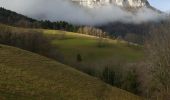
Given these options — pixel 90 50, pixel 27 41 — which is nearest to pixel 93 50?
pixel 90 50

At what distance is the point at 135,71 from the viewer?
89562 mm

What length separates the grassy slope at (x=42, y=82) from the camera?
44772 mm

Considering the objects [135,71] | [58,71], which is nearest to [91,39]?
[135,71]

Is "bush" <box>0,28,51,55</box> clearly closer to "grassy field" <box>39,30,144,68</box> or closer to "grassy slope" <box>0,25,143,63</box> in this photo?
"grassy field" <box>39,30,144,68</box>

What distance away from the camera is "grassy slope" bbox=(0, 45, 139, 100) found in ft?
147

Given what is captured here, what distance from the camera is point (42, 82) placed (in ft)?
165

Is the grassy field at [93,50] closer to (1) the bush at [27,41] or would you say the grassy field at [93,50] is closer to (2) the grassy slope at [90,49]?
(2) the grassy slope at [90,49]

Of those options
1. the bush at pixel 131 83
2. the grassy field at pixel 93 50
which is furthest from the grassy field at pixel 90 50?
the bush at pixel 131 83

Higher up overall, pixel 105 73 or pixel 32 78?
pixel 32 78

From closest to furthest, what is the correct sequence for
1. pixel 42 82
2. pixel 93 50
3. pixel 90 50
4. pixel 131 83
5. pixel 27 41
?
pixel 42 82, pixel 131 83, pixel 27 41, pixel 90 50, pixel 93 50

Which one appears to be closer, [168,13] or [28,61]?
[28,61]

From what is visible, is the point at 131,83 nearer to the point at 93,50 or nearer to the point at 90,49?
the point at 93,50

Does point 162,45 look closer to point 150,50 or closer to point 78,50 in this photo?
point 150,50

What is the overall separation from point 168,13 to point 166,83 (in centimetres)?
1204
